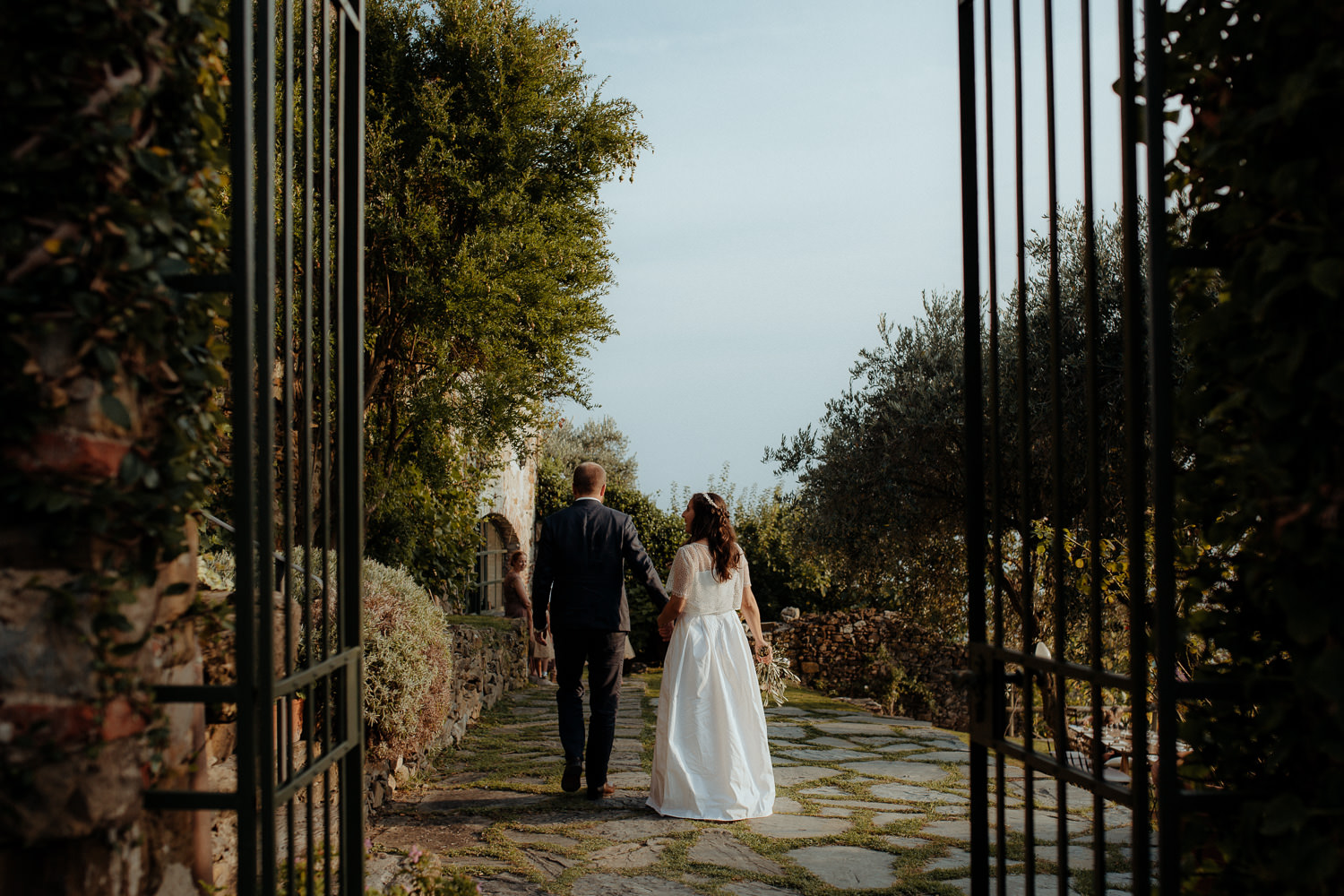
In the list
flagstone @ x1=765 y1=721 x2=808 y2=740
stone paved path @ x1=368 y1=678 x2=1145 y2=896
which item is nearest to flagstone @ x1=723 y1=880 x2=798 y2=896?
stone paved path @ x1=368 y1=678 x2=1145 y2=896

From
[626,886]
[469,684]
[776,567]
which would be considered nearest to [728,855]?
[626,886]

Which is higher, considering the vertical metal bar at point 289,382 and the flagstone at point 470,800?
the vertical metal bar at point 289,382

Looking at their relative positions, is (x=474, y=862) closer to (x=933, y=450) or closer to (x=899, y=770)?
(x=899, y=770)

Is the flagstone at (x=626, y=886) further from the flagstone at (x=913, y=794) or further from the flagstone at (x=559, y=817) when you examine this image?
the flagstone at (x=913, y=794)

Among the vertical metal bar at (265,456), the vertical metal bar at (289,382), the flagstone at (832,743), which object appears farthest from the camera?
the flagstone at (832,743)

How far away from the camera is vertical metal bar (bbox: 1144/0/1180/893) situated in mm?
1749

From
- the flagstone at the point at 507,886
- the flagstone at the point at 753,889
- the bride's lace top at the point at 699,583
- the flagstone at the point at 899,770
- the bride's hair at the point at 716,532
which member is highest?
the bride's hair at the point at 716,532

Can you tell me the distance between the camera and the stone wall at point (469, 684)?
5.24m

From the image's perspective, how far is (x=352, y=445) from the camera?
252 centimetres

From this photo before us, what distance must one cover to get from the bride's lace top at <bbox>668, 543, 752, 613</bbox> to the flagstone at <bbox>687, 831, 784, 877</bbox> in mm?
1193

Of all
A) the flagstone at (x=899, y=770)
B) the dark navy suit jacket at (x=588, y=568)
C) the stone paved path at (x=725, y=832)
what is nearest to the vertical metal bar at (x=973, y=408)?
the stone paved path at (x=725, y=832)

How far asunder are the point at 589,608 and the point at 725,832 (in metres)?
1.34

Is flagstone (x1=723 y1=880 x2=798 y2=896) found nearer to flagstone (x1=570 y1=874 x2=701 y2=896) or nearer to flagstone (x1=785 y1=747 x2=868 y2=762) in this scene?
flagstone (x1=570 y1=874 x2=701 y2=896)

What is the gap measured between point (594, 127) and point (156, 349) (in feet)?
26.2
